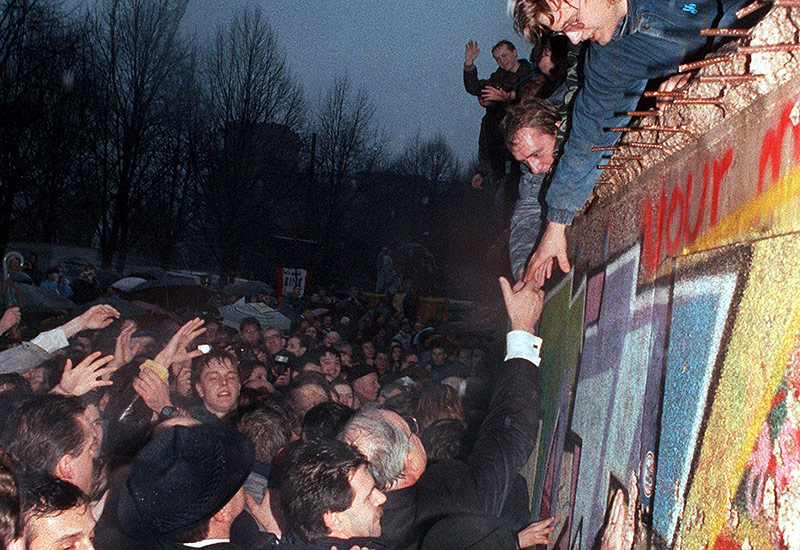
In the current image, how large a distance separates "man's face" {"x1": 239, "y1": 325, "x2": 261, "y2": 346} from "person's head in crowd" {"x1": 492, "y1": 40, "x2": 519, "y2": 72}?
556cm

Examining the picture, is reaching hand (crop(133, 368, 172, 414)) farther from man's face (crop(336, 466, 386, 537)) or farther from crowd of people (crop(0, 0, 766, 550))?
man's face (crop(336, 466, 386, 537))

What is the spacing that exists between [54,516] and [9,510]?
76cm

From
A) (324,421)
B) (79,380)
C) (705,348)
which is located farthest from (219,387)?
(705,348)

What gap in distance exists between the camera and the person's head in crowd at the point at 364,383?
942 cm

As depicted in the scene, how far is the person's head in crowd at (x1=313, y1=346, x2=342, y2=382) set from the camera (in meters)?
9.41

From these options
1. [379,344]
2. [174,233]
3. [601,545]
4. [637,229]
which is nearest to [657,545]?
[601,545]

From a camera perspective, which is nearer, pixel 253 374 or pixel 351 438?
pixel 351 438

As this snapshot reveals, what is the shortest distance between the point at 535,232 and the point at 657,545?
286cm

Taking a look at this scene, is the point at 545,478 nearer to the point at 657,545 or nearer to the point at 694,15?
the point at 657,545

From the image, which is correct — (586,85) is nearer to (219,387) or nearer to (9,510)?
(9,510)

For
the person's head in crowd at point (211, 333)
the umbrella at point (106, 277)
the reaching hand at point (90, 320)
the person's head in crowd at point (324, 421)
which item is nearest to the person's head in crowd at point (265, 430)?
the person's head in crowd at point (324, 421)

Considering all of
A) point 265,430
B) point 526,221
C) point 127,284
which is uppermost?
point 526,221

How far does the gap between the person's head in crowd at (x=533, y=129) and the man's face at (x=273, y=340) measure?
6988 millimetres

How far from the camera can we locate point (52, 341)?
6.03 m
